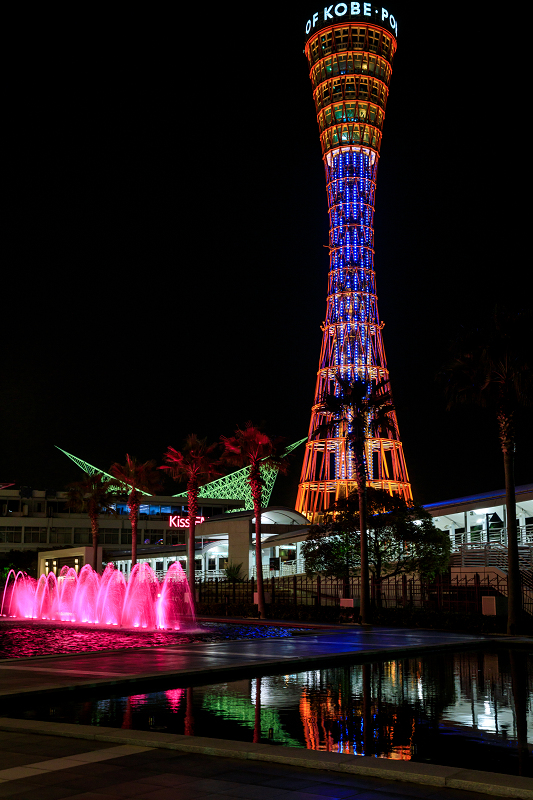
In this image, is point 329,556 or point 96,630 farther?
point 329,556

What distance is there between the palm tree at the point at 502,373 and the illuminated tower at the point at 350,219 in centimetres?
3921

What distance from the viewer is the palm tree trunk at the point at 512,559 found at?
27.9m

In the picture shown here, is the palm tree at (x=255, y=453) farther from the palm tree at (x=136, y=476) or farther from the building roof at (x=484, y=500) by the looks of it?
the palm tree at (x=136, y=476)

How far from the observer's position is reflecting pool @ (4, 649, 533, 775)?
31.6 feet

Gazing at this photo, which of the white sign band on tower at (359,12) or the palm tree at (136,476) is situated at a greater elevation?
the white sign band on tower at (359,12)

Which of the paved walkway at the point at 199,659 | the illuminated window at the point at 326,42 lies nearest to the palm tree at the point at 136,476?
the paved walkway at the point at 199,659

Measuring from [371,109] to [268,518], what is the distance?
39359mm

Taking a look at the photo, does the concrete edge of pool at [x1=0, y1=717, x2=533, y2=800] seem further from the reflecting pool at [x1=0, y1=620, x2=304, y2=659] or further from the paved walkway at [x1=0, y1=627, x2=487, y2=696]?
the reflecting pool at [x1=0, y1=620, x2=304, y2=659]

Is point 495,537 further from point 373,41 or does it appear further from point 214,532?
point 373,41

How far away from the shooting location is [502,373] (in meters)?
30.0

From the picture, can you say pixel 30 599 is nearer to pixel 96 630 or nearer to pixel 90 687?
pixel 96 630

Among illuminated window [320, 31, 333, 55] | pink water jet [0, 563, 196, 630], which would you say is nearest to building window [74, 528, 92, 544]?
pink water jet [0, 563, 196, 630]

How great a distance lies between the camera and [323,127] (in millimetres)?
80250

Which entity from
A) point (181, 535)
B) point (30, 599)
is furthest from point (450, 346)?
point (181, 535)
